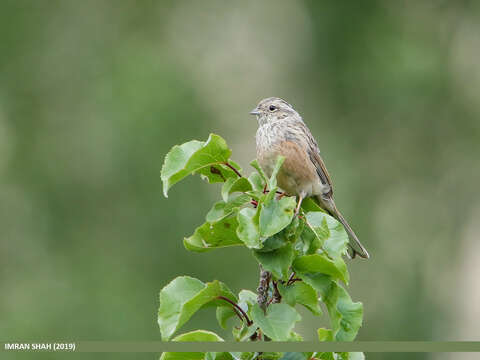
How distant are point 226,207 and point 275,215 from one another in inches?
9.4

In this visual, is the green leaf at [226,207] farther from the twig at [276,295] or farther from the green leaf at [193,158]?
the twig at [276,295]

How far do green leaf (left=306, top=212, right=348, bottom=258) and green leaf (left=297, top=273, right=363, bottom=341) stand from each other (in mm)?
103

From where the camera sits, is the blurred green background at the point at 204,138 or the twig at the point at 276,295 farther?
the blurred green background at the point at 204,138

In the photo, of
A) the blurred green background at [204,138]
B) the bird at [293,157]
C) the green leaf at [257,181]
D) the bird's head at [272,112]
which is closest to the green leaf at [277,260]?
the green leaf at [257,181]

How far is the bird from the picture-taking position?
400cm

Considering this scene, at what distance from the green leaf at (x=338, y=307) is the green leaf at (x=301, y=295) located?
0.02 metres

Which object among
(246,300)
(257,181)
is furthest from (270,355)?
(257,181)

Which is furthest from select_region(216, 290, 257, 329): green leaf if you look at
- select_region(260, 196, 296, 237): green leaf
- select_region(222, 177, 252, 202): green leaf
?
select_region(222, 177, 252, 202): green leaf

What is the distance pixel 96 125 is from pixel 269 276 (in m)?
9.06

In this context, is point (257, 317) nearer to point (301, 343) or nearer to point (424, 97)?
point (301, 343)

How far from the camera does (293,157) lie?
4156 mm

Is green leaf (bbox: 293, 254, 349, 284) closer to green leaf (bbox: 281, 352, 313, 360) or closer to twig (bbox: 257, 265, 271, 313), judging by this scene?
twig (bbox: 257, 265, 271, 313)

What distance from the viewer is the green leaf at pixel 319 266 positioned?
94.4 inches

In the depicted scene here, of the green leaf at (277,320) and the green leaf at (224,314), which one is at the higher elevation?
the green leaf at (277,320)
